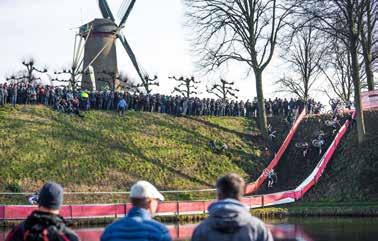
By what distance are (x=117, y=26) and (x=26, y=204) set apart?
32.7 meters

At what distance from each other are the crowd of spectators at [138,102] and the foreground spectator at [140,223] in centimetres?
3062

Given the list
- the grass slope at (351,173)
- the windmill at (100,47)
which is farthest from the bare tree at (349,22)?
the windmill at (100,47)

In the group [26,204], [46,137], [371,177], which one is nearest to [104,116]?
[46,137]

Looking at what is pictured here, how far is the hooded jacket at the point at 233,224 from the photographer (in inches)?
211

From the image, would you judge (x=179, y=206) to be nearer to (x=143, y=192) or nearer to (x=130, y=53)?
(x=143, y=192)

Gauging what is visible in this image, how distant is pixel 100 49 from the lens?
179 ft

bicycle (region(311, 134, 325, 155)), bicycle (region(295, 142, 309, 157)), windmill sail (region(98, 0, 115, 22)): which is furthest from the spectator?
windmill sail (region(98, 0, 115, 22))

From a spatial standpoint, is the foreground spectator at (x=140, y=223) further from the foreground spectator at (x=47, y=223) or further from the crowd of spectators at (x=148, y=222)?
the foreground spectator at (x=47, y=223)

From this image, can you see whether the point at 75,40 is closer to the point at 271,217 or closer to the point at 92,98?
the point at 92,98

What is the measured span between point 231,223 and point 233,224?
18 mm

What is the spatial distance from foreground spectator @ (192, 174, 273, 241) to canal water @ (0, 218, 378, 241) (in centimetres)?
1259

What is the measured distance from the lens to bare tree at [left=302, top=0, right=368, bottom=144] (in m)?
33.7

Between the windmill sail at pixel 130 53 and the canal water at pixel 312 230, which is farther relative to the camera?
the windmill sail at pixel 130 53

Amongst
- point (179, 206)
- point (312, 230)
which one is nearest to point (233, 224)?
point (312, 230)
